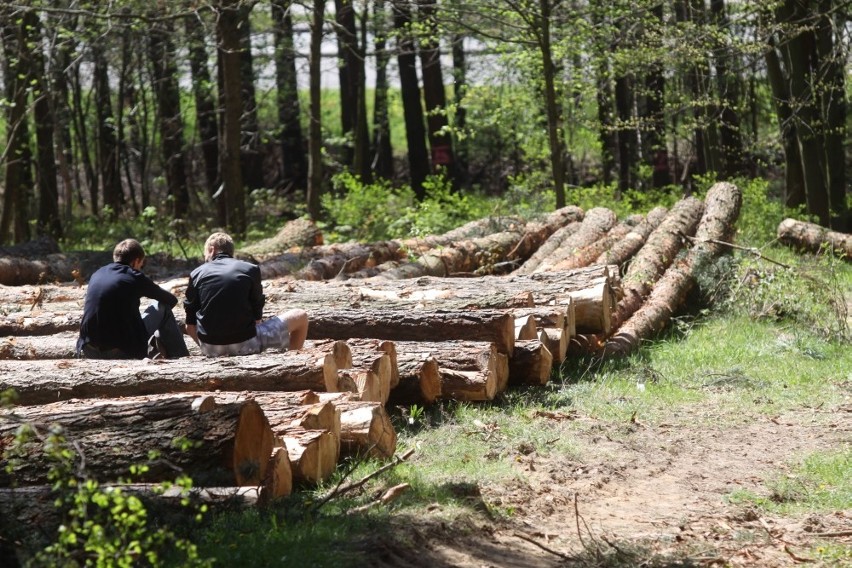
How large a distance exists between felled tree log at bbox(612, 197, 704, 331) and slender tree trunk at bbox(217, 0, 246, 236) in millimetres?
8755

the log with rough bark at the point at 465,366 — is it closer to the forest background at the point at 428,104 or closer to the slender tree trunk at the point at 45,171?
the forest background at the point at 428,104

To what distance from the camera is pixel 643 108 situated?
103ft

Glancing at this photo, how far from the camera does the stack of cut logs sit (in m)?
5.90

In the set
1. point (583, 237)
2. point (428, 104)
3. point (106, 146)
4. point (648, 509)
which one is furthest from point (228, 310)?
point (106, 146)

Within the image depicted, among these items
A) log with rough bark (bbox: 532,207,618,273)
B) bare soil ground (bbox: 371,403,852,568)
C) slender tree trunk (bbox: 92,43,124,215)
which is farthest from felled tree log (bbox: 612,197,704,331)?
slender tree trunk (bbox: 92,43,124,215)

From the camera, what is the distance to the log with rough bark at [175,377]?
304 inches

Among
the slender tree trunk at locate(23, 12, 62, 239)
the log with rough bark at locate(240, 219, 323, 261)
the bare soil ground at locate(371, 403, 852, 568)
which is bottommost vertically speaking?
the bare soil ground at locate(371, 403, 852, 568)

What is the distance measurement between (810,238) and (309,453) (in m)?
12.0

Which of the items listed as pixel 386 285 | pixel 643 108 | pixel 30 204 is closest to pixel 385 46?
pixel 643 108

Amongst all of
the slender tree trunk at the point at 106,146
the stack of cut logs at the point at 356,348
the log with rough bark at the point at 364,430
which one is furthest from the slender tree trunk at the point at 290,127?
the log with rough bark at the point at 364,430

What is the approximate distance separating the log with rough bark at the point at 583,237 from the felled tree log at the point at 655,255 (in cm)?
83

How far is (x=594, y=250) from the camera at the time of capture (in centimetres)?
1426

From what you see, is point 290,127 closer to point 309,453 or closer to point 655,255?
point 655,255

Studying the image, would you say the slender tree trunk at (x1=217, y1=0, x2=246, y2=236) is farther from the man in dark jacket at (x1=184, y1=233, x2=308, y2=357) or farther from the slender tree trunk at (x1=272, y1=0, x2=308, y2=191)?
the man in dark jacket at (x1=184, y1=233, x2=308, y2=357)
